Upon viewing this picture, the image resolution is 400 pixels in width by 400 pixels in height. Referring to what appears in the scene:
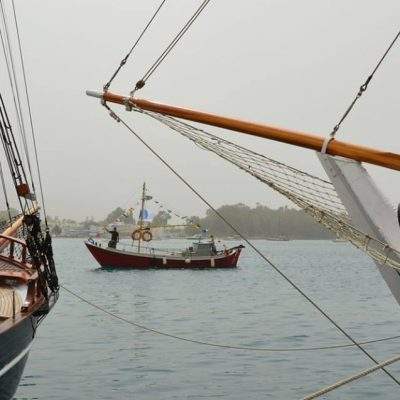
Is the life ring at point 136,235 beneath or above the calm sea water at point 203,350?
above

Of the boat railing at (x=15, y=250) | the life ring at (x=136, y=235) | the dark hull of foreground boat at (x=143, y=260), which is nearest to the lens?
the boat railing at (x=15, y=250)

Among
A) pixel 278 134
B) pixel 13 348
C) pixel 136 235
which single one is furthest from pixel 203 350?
pixel 136 235

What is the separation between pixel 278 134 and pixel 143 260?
179 ft

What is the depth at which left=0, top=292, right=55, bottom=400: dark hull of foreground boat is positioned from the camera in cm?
850

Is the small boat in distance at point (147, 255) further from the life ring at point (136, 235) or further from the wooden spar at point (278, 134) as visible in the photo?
the wooden spar at point (278, 134)

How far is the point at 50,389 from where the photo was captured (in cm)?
1531

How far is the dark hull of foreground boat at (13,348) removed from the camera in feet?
27.9

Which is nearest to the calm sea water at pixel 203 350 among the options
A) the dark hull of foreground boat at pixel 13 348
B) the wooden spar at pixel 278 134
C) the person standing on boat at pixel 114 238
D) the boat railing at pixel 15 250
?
the boat railing at pixel 15 250

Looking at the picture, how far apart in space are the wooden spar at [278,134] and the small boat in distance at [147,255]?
165ft

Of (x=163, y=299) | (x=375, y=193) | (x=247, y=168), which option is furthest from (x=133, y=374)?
(x=163, y=299)

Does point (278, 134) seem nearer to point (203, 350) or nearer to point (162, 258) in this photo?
point (203, 350)

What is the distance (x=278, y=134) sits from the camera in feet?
27.0

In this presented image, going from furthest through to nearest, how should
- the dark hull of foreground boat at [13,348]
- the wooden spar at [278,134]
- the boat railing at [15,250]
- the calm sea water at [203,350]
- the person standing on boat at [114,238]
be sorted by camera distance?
the person standing on boat at [114,238]
the calm sea water at [203,350]
the boat railing at [15,250]
the dark hull of foreground boat at [13,348]
the wooden spar at [278,134]

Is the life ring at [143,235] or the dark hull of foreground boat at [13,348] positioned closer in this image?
the dark hull of foreground boat at [13,348]
